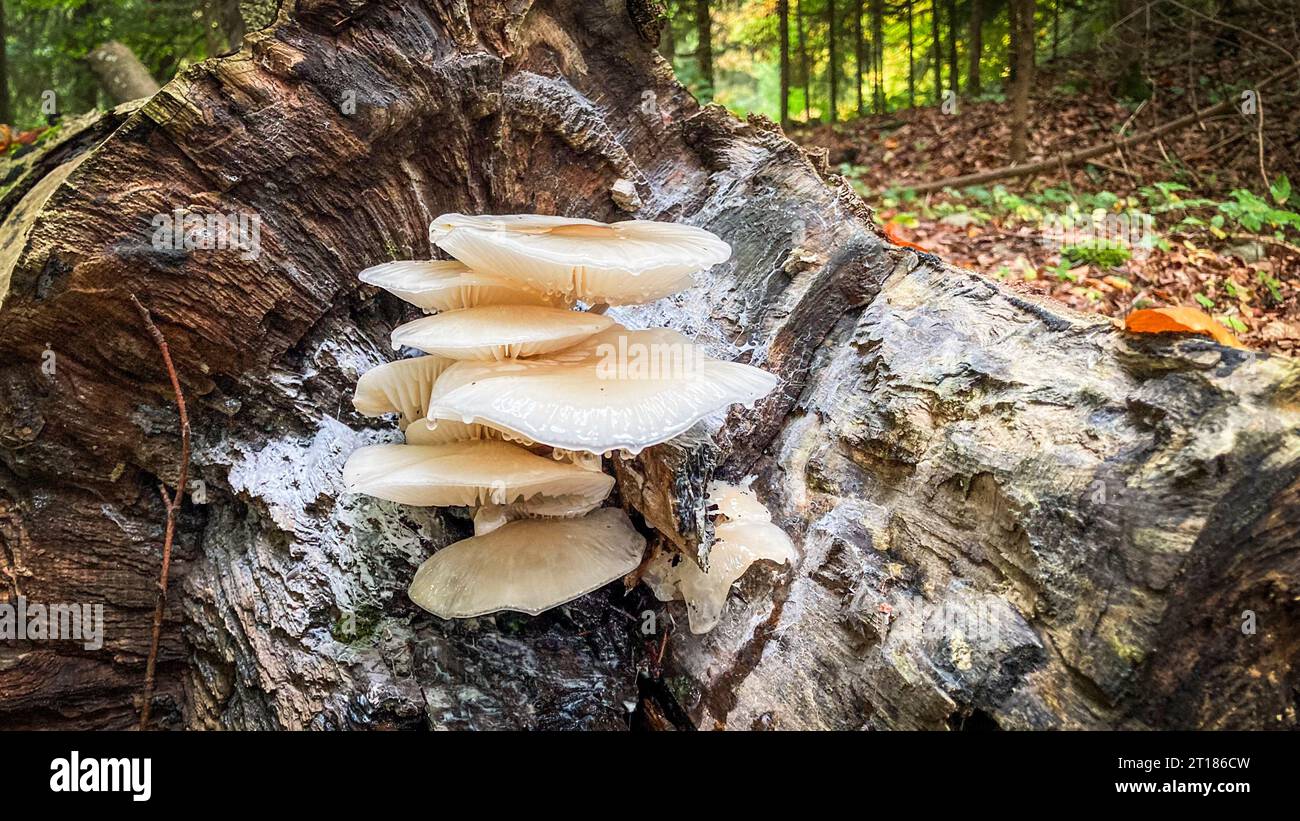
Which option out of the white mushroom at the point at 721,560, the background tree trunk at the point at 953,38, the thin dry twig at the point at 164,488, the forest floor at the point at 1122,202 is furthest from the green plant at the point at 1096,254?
the background tree trunk at the point at 953,38

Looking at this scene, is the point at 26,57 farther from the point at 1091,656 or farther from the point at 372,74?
the point at 1091,656

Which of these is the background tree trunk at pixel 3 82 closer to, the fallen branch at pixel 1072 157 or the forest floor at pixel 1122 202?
the forest floor at pixel 1122 202

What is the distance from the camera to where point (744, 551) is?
226 centimetres

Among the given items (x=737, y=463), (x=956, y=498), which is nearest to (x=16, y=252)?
(x=737, y=463)

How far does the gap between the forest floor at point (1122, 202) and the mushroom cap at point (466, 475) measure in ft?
10.5

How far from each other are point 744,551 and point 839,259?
124 cm

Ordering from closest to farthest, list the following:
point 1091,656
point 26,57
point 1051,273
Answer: point 1091,656
point 1051,273
point 26,57

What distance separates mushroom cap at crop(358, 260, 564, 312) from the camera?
6.76ft

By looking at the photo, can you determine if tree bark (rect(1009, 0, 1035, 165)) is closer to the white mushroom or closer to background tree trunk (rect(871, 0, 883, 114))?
background tree trunk (rect(871, 0, 883, 114))

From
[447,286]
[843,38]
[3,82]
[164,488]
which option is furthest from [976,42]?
[3,82]

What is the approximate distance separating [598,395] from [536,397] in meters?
0.17

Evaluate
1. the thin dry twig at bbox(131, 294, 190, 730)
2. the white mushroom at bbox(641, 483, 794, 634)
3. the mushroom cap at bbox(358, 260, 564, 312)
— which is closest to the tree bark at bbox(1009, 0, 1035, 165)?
the white mushroom at bbox(641, 483, 794, 634)
